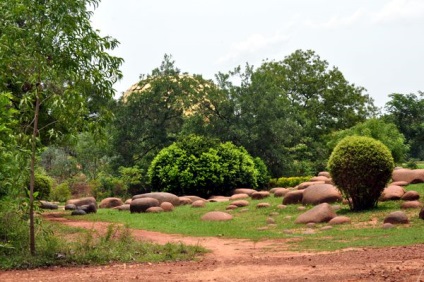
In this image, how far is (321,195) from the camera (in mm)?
17703

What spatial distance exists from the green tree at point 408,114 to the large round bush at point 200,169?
32663 millimetres

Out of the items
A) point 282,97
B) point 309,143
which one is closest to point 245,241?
point 282,97

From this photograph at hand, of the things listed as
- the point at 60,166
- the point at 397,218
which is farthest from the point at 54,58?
the point at 60,166

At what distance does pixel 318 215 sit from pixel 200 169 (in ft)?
32.1

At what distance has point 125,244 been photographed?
36.2 ft

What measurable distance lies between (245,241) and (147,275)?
4.84 meters

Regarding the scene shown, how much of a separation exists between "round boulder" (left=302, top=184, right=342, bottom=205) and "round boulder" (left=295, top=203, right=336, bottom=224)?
2.21 meters

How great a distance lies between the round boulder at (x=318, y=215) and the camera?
14922mm

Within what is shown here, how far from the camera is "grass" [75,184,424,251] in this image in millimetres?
11706

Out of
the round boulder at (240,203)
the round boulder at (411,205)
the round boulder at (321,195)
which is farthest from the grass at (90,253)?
the round boulder at (240,203)

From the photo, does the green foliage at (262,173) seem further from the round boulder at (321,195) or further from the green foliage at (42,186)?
the green foliage at (42,186)

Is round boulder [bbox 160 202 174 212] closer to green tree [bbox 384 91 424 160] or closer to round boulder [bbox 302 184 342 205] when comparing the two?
round boulder [bbox 302 184 342 205]

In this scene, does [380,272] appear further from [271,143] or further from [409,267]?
[271,143]

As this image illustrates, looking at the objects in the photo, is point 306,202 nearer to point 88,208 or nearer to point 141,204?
point 141,204
